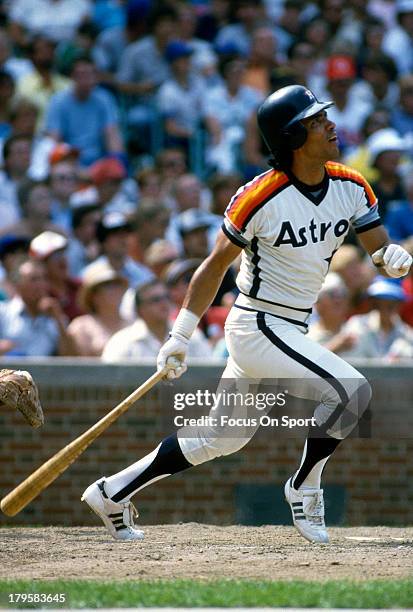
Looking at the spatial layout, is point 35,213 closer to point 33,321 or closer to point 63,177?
point 63,177

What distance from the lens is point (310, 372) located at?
6.23 m

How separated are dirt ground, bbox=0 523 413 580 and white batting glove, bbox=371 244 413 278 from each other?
4.68ft

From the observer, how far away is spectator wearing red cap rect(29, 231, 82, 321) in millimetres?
9914

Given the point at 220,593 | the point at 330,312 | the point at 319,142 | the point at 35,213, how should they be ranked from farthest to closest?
the point at 35,213 → the point at 330,312 → the point at 319,142 → the point at 220,593

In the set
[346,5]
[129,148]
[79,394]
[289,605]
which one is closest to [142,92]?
[129,148]

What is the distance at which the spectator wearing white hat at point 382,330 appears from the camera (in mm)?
9312

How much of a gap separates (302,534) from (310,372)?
936mm

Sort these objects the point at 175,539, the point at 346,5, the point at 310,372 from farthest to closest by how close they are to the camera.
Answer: the point at 346,5
the point at 175,539
the point at 310,372

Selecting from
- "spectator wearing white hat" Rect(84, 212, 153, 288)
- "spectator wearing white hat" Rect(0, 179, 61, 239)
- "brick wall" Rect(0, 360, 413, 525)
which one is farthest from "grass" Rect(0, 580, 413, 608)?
"spectator wearing white hat" Rect(0, 179, 61, 239)

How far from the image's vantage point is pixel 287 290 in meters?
6.36

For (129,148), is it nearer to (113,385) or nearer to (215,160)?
(215,160)

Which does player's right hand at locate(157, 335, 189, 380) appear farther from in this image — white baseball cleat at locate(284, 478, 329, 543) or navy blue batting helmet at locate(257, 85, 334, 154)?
navy blue batting helmet at locate(257, 85, 334, 154)

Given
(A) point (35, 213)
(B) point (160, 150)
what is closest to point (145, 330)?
(A) point (35, 213)

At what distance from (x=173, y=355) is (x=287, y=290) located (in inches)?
26.4
